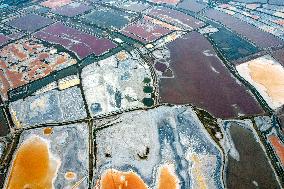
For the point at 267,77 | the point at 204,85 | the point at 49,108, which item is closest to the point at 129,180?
the point at 49,108

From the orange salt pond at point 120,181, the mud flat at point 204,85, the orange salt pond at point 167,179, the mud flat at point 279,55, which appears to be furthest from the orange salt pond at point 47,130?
the mud flat at point 279,55

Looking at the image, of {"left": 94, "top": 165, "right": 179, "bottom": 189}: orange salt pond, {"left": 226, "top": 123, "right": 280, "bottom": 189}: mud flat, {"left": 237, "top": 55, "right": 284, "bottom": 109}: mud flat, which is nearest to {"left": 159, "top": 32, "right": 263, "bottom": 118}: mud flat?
→ {"left": 237, "top": 55, "right": 284, "bottom": 109}: mud flat

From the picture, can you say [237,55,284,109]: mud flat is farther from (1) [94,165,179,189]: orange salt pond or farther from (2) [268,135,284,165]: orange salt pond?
(1) [94,165,179,189]: orange salt pond

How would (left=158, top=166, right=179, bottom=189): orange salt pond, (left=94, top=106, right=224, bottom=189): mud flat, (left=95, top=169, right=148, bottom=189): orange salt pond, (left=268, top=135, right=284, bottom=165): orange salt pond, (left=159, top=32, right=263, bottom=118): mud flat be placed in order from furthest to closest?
1. (left=159, top=32, right=263, bottom=118): mud flat
2. (left=268, top=135, right=284, bottom=165): orange salt pond
3. (left=94, top=106, right=224, bottom=189): mud flat
4. (left=158, top=166, right=179, bottom=189): orange salt pond
5. (left=95, top=169, right=148, bottom=189): orange salt pond

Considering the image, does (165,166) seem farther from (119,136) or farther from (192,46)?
(192,46)

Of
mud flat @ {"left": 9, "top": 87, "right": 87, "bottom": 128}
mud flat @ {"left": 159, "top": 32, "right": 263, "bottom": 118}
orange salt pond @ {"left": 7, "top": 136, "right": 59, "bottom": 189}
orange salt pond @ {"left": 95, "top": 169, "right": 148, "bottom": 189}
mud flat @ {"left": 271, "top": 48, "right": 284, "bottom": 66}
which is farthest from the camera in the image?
mud flat @ {"left": 271, "top": 48, "right": 284, "bottom": 66}

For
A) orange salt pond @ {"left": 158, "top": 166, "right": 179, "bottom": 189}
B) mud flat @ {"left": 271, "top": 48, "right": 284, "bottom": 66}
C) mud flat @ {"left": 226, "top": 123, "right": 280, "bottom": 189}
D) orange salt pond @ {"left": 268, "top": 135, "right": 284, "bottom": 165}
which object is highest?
mud flat @ {"left": 271, "top": 48, "right": 284, "bottom": 66}

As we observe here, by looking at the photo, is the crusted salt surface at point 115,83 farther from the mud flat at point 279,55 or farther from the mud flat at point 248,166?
the mud flat at point 279,55
